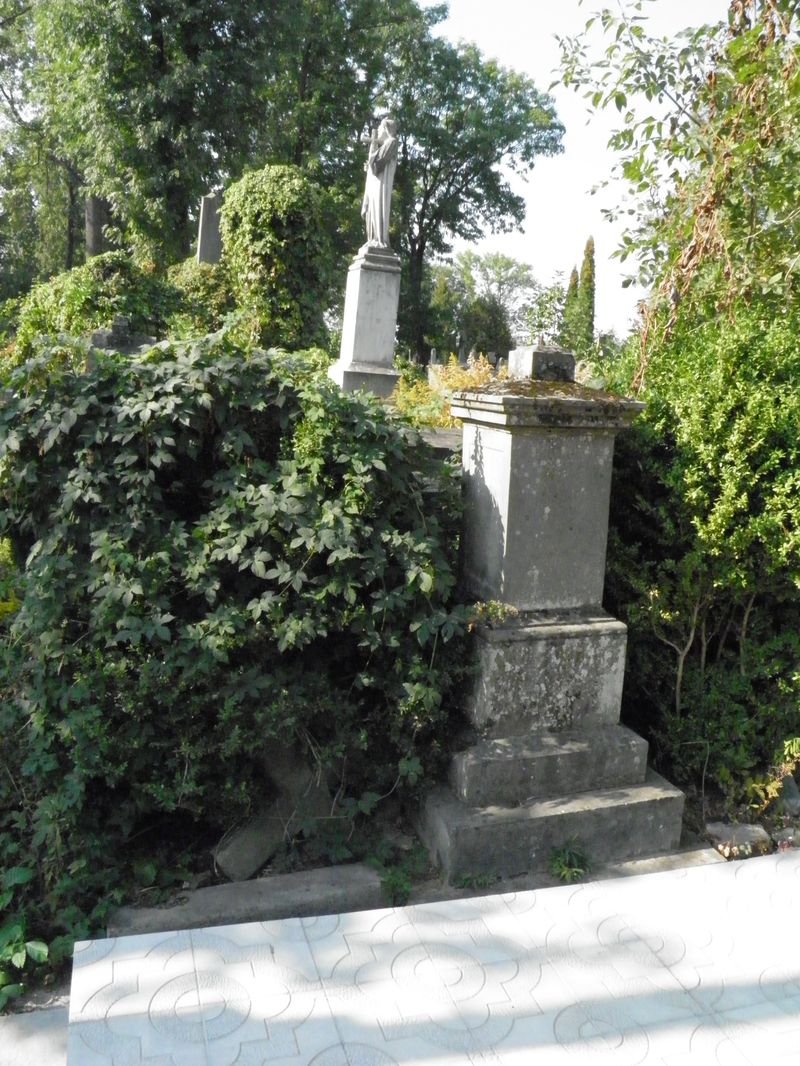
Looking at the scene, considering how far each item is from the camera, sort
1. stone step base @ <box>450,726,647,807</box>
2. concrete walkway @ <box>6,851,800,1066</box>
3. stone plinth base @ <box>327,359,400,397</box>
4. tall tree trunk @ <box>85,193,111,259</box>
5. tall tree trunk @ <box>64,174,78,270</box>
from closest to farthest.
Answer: concrete walkway @ <box>6,851,800,1066</box> < stone step base @ <box>450,726,647,807</box> < stone plinth base @ <box>327,359,400,397</box> < tall tree trunk @ <box>85,193,111,259</box> < tall tree trunk @ <box>64,174,78,270</box>

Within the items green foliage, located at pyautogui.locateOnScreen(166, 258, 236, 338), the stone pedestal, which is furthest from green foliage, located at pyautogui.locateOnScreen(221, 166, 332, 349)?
the stone pedestal

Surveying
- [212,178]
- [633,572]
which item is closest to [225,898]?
[633,572]

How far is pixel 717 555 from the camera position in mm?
3473

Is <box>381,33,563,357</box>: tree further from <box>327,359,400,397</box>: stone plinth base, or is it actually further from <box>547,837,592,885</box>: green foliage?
<box>547,837,592,885</box>: green foliage

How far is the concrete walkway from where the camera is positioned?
221 centimetres

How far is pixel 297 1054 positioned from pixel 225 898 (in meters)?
0.89

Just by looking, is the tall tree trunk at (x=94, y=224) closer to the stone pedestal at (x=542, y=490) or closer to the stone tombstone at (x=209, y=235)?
the stone tombstone at (x=209, y=235)

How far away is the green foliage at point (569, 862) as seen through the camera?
318cm

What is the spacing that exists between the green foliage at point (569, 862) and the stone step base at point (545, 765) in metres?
0.21

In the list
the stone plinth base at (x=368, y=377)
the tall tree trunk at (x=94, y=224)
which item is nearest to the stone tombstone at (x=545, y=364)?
the stone plinth base at (x=368, y=377)

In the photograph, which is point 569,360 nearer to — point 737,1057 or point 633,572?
point 633,572

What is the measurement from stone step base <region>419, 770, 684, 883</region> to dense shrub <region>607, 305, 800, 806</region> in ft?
1.34

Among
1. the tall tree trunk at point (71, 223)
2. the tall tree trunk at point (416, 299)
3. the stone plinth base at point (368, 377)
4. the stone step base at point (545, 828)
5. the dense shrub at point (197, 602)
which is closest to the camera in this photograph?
the dense shrub at point (197, 602)

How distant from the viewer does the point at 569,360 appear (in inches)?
144
